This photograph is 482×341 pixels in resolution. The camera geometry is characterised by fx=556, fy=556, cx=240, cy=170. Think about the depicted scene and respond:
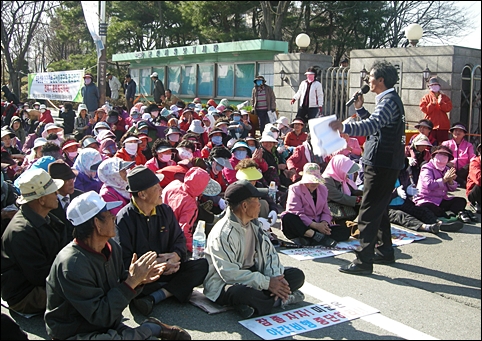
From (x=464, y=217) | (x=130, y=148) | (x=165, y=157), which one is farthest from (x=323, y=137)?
(x=130, y=148)

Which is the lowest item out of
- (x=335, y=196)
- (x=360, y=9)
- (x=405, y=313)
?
(x=405, y=313)

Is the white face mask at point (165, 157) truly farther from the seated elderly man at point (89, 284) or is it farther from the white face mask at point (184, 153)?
the seated elderly man at point (89, 284)

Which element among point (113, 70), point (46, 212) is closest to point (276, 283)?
point (46, 212)

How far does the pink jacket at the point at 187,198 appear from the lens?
575 cm

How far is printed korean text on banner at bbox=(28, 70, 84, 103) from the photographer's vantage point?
69.6 feet

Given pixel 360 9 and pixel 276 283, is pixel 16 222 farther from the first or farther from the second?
pixel 360 9

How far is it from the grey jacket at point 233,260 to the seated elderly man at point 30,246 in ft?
4.19

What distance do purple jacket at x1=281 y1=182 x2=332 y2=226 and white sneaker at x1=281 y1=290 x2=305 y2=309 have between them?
207cm

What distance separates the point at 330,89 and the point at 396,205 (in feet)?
Result: 29.1

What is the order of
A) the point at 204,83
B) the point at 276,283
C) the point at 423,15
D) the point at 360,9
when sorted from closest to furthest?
the point at 276,283 < the point at 204,83 < the point at 360,9 < the point at 423,15

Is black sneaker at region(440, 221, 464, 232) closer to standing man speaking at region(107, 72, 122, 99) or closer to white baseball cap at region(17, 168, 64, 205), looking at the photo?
white baseball cap at region(17, 168, 64, 205)

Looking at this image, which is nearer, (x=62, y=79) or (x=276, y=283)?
(x=276, y=283)

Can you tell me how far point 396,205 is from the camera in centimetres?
840

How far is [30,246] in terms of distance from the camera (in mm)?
4262
